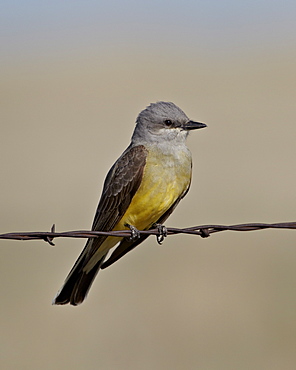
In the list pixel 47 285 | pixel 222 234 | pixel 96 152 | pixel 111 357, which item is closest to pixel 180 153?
pixel 111 357

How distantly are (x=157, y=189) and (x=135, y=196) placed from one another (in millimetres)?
201

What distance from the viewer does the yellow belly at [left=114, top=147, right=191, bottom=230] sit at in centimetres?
676

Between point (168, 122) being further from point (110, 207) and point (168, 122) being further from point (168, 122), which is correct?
point (110, 207)

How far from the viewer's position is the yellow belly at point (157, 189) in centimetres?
676

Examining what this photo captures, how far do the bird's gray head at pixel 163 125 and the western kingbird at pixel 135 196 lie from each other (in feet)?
0.03

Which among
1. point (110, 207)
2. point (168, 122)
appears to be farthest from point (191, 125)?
point (110, 207)

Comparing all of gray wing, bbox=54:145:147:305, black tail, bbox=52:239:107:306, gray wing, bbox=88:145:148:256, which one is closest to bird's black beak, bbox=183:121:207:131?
gray wing, bbox=54:145:147:305

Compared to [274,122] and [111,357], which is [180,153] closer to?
[111,357]

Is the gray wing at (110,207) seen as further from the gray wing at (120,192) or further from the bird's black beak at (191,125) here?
the bird's black beak at (191,125)

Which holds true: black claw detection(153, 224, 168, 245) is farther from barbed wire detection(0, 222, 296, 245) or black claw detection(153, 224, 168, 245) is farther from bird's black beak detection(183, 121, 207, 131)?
bird's black beak detection(183, 121, 207, 131)

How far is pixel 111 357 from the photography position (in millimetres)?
9953

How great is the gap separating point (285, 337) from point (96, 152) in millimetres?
12352

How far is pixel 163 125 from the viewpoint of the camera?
286 inches

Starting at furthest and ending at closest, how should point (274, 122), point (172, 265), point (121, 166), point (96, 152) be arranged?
point (274, 122) < point (96, 152) < point (172, 265) < point (121, 166)
